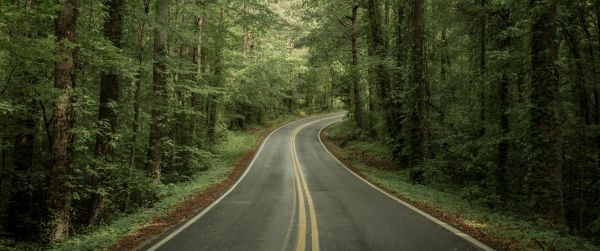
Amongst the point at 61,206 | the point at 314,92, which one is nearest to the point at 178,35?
the point at 61,206

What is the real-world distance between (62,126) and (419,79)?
44.8 ft

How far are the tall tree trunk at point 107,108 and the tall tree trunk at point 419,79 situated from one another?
11.8 m

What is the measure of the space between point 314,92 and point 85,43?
53.0 meters

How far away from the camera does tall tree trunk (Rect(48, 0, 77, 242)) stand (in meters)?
8.65

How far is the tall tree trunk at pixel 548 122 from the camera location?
9.26 metres

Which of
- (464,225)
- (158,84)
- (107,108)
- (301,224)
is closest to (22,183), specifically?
(107,108)

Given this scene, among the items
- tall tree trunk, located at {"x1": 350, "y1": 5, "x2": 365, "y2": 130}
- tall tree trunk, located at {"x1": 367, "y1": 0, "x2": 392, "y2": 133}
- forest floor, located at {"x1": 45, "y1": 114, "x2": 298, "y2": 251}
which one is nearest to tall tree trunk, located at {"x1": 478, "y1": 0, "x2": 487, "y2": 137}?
tall tree trunk, located at {"x1": 367, "y1": 0, "x2": 392, "y2": 133}

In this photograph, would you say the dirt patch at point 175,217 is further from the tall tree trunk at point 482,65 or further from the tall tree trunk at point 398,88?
the tall tree trunk at point 482,65

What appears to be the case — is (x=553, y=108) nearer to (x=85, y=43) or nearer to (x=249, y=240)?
(x=249, y=240)

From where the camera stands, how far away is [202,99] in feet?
86.9

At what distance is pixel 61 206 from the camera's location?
8891 mm

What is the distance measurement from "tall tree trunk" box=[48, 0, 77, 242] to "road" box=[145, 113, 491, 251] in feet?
9.49

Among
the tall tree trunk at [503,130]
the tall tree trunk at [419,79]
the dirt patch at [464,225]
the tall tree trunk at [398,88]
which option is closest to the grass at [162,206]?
the dirt patch at [464,225]

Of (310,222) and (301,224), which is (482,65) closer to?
(310,222)
